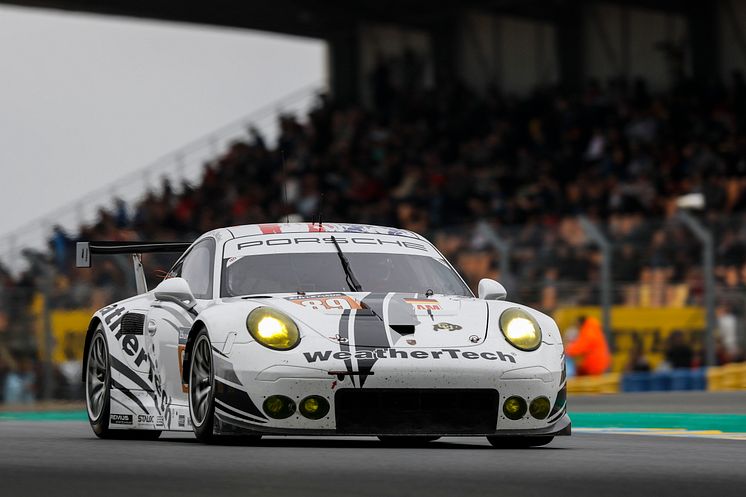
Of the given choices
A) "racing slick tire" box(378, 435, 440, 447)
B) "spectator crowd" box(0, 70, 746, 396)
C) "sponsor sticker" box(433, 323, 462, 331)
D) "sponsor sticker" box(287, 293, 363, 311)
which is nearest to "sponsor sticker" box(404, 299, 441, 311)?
"sponsor sticker" box(433, 323, 462, 331)

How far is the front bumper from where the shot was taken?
7.36 meters

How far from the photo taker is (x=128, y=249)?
9.96 m

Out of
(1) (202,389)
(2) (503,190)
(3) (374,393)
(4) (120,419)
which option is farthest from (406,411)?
(2) (503,190)

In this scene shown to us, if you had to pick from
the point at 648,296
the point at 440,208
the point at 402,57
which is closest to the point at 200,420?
the point at 648,296

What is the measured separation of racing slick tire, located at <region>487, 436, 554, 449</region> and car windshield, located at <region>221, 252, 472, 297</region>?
91 cm

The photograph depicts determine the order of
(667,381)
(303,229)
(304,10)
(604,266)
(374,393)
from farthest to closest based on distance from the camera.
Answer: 1. (304,10)
2. (604,266)
3. (667,381)
4. (303,229)
5. (374,393)

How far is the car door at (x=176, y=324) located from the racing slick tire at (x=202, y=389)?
22cm

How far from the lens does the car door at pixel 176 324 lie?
326 inches

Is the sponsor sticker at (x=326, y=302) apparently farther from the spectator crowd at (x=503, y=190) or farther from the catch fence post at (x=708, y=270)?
the catch fence post at (x=708, y=270)

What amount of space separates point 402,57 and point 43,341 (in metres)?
16.9

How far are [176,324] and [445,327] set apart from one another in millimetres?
1509

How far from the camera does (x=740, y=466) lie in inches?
254

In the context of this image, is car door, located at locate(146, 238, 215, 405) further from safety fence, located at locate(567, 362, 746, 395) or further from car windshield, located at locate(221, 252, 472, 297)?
safety fence, located at locate(567, 362, 746, 395)

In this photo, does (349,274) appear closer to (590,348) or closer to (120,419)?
(120,419)
